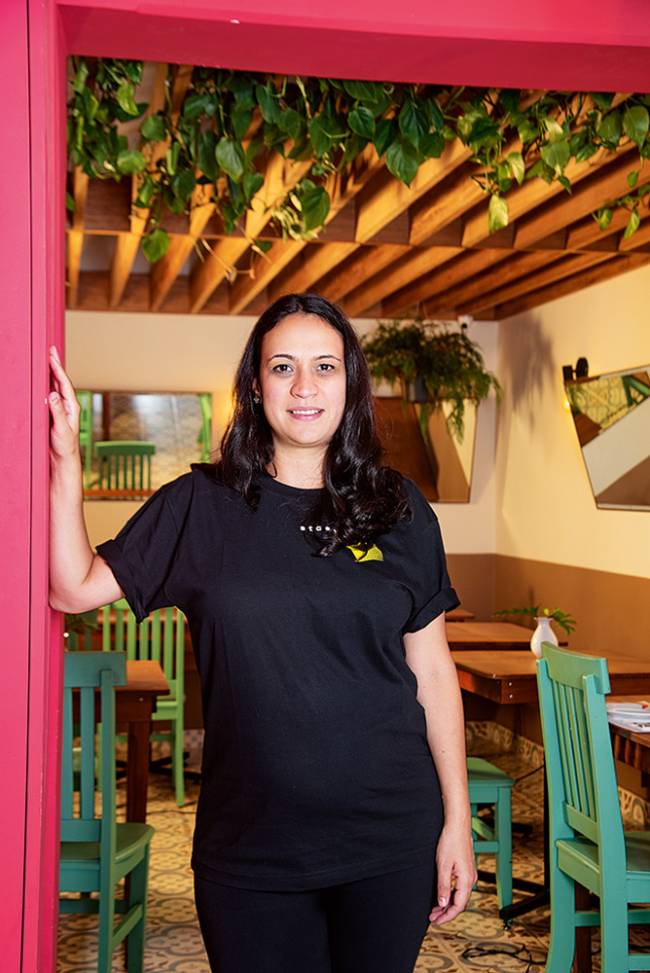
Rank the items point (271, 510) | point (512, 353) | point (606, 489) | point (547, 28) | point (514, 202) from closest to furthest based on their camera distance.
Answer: point (271, 510), point (547, 28), point (514, 202), point (606, 489), point (512, 353)

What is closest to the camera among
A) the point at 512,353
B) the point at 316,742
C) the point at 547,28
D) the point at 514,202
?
the point at 316,742

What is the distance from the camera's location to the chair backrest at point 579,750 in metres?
3.28

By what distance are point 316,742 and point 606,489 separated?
4244 mm

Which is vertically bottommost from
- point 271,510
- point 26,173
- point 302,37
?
point 271,510

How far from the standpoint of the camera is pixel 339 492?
2.04 m

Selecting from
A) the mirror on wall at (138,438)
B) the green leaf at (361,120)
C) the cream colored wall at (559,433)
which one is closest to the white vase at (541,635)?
the cream colored wall at (559,433)

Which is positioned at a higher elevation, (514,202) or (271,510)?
(514,202)

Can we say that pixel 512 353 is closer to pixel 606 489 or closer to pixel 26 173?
pixel 606 489

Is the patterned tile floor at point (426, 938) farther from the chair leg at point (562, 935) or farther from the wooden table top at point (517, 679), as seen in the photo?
the wooden table top at point (517, 679)

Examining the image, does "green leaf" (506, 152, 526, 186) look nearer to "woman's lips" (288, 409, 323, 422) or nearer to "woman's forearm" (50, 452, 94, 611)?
"woman's lips" (288, 409, 323, 422)

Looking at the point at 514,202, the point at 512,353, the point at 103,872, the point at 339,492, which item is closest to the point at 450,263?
the point at 512,353

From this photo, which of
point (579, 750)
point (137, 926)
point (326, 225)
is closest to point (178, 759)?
point (137, 926)

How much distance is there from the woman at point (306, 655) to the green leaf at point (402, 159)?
123cm

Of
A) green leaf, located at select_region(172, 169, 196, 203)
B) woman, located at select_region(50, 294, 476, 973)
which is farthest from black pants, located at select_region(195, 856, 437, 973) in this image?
green leaf, located at select_region(172, 169, 196, 203)
